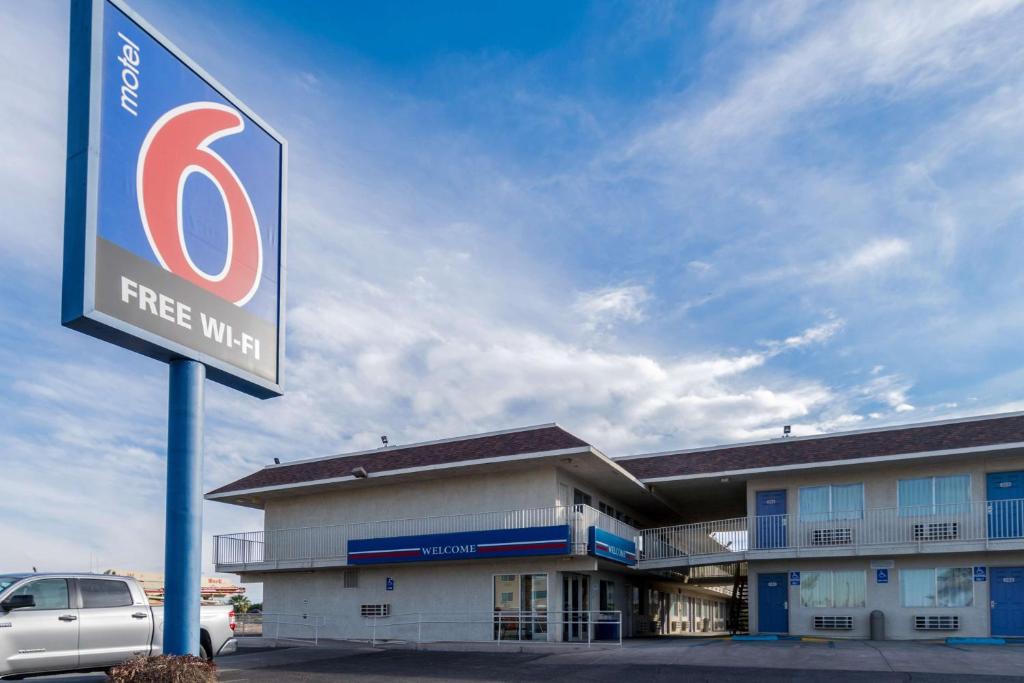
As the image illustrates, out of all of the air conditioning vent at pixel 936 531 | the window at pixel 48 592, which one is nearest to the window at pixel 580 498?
the air conditioning vent at pixel 936 531

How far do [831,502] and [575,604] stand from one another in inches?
345

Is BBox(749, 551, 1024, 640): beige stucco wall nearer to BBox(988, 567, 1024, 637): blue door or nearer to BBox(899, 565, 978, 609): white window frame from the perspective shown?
BBox(899, 565, 978, 609): white window frame

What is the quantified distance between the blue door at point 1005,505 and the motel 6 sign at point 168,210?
72.2ft

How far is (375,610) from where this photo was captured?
1187 inches

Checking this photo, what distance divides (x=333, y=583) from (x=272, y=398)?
20.7 m

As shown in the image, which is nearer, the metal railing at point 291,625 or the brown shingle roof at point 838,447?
the brown shingle roof at point 838,447

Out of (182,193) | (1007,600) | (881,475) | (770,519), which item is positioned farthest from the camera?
(770,519)

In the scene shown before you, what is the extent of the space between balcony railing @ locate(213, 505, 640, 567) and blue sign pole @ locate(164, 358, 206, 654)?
16478 mm

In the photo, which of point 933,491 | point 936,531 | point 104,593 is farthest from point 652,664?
point 933,491

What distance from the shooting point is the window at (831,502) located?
28125 mm

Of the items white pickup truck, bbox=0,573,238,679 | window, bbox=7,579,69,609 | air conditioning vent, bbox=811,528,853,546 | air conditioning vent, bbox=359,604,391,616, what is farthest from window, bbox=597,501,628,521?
window, bbox=7,579,69,609

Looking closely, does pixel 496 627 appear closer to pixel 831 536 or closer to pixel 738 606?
pixel 831 536

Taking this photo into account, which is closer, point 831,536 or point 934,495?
point 934,495

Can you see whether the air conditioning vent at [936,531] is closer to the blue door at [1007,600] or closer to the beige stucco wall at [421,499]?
the blue door at [1007,600]
